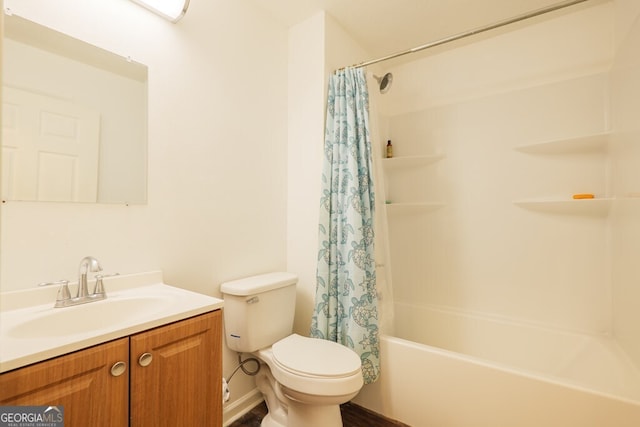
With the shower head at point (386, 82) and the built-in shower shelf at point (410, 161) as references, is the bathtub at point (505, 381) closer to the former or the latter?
the built-in shower shelf at point (410, 161)

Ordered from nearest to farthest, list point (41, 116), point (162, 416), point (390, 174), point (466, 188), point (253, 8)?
1. point (162, 416)
2. point (41, 116)
3. point (253, 8)
4. point (466, 188)
5. point (390, 174)

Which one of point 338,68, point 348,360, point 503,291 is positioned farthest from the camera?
point 503,291

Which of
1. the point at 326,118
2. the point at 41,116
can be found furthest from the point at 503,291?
the point at 41,116

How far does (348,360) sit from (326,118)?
1390 mm

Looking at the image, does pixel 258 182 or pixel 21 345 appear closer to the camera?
pixel 21 345

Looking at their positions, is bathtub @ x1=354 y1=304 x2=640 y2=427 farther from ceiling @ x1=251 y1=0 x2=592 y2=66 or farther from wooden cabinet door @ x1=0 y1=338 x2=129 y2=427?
ceiling @ x1=251 y1=0 x2=592 y2=66

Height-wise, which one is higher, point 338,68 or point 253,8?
point 253,8

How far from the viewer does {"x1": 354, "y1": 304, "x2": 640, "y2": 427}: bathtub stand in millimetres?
1234

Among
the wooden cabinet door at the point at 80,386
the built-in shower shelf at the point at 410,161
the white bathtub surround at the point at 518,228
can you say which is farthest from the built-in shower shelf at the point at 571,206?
the wooden cabinet door at the point at 80,386

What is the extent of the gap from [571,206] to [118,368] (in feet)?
8.18

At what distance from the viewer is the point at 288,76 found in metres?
2.03

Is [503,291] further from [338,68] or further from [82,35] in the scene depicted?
[82,35]

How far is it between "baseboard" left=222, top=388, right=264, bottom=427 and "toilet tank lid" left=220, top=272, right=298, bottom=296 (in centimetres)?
67

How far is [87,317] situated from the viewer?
3.36 feet
